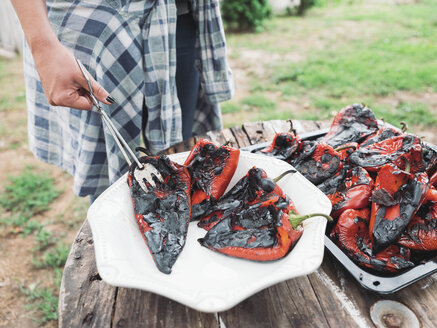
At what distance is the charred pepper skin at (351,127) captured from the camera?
184cm

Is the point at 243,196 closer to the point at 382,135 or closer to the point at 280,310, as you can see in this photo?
the point at 280,310

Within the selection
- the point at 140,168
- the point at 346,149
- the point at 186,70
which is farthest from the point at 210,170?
the point at 186,70

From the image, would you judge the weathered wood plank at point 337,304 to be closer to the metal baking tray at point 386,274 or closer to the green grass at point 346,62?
the metal baking tray at point 386,274

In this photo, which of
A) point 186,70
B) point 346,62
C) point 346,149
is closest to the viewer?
point 346,149

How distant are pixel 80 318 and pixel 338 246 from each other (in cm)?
91

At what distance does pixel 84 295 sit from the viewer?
49.5 inches

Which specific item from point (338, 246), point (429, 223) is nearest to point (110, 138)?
point (338, 246)

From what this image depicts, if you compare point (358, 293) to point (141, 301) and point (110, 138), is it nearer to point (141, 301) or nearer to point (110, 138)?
point (141, 301)

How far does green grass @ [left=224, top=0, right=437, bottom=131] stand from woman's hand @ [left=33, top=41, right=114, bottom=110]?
359 cm

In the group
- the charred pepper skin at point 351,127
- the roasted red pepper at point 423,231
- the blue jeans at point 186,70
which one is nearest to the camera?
the roasted red pepper at point 423,231

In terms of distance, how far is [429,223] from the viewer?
1308 millimetres

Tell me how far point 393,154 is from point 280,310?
845mm

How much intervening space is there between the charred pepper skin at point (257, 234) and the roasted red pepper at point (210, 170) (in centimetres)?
18

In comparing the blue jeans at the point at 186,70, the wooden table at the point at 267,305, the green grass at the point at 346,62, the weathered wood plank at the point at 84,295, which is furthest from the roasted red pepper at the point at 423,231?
the green grass at the point at 346,62
